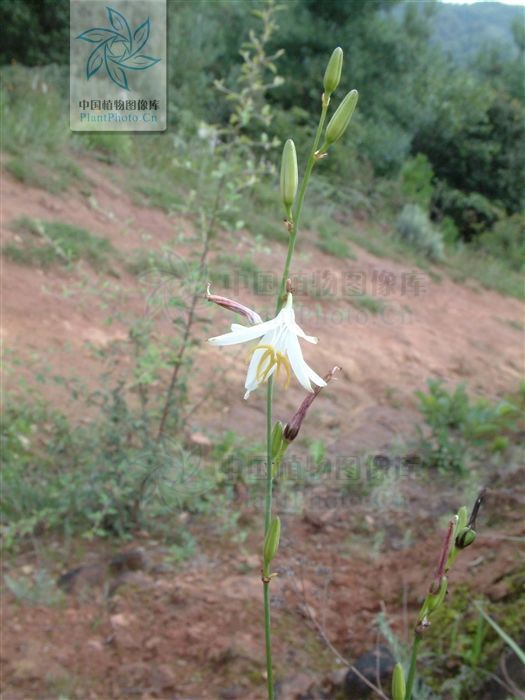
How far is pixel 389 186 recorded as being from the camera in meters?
12.1

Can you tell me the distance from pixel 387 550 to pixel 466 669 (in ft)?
3.28

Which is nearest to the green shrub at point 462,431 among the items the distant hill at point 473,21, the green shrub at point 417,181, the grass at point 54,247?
the grass at point 54,247

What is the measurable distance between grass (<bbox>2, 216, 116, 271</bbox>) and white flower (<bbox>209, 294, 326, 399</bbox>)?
368cm

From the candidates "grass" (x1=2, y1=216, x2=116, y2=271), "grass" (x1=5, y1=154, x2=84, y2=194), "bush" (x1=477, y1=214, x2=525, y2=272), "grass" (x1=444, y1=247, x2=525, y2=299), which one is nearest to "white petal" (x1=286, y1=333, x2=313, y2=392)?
"grass" (x1=2, y1=216, x2=116, y2=271)

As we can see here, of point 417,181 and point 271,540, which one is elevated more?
point 271,540

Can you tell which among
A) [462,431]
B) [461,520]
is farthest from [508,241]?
[461,520]

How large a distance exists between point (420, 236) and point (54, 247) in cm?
668

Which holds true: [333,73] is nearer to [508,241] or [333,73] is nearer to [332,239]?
[332,239]

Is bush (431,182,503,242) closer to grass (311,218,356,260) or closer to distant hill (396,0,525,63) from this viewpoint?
grass (311,218,356,260)

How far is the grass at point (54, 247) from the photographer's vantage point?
471cm

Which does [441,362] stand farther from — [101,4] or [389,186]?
[389,186]

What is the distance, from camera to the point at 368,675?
1842 millimetres

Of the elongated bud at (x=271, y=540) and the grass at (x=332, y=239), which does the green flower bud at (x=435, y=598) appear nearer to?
the elongated bud at (x=271, y=540)

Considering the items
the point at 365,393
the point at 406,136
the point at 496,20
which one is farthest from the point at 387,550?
the point at 496,20
